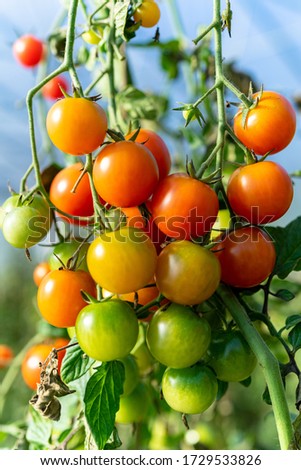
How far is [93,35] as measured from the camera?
0.87 m

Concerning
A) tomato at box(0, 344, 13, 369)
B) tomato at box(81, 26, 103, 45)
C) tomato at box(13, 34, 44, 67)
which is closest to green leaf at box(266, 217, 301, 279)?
A: tomato at box(81, 26, 103, 45)

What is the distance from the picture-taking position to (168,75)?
133 centimetres

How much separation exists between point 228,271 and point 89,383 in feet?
0.61

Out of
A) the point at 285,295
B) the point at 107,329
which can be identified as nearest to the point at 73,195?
the point at 107,329

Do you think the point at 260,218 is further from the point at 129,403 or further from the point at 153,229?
the point at 129,403

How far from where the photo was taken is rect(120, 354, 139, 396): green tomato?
69cm

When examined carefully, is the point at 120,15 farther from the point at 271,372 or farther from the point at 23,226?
the point at 271,372

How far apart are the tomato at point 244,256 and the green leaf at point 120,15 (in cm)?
30

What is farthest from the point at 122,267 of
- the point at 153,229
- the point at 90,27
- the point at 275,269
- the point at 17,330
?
the point at 17,330

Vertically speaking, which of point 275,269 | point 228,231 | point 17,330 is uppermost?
point 228,231

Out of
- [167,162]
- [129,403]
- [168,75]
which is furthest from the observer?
[168,75]

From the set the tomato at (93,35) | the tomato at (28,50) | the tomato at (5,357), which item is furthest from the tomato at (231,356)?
the tomato at (28,50)

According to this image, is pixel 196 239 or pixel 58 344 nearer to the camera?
pixel 196 239

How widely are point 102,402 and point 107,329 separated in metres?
0.10
